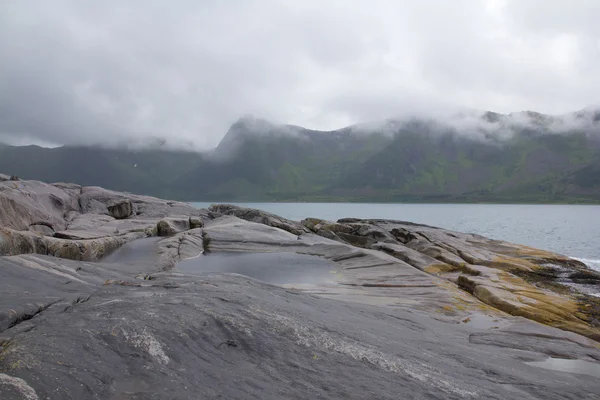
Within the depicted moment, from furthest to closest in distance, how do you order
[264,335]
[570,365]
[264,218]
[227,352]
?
[264,218] → [570,365] → [264,335] → [227,352]

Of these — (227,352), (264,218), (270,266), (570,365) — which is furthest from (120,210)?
(570,365)

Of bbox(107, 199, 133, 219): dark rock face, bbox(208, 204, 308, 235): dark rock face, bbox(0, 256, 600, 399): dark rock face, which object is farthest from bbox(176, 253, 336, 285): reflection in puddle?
bbox(107, 199, 133, 219): dark rock face

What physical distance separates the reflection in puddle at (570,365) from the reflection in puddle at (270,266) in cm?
1283

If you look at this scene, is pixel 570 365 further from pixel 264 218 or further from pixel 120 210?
pixel 120 210

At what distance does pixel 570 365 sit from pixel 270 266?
19.0m

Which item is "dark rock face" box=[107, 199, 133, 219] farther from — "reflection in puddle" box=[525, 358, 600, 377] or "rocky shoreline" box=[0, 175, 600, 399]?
"reflection in puddle" box=[525, 358, 600, 377]

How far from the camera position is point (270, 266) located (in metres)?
28.9

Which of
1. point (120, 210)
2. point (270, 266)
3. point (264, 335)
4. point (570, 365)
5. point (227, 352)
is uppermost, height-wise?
point (120, 210)

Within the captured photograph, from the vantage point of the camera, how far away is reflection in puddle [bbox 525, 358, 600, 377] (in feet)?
44.7

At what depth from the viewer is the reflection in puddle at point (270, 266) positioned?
84.5 feet

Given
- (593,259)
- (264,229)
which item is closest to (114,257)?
(264,229)

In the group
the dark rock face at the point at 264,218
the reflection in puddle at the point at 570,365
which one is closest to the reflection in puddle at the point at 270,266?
the reflection in puddle at the point at 570,365

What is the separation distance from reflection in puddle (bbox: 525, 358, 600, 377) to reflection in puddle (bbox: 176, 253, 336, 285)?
42.1ft

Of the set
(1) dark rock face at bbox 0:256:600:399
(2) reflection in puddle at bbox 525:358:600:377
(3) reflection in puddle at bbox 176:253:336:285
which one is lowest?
(2) reflection in puddle at bbox 525:358:600:377
